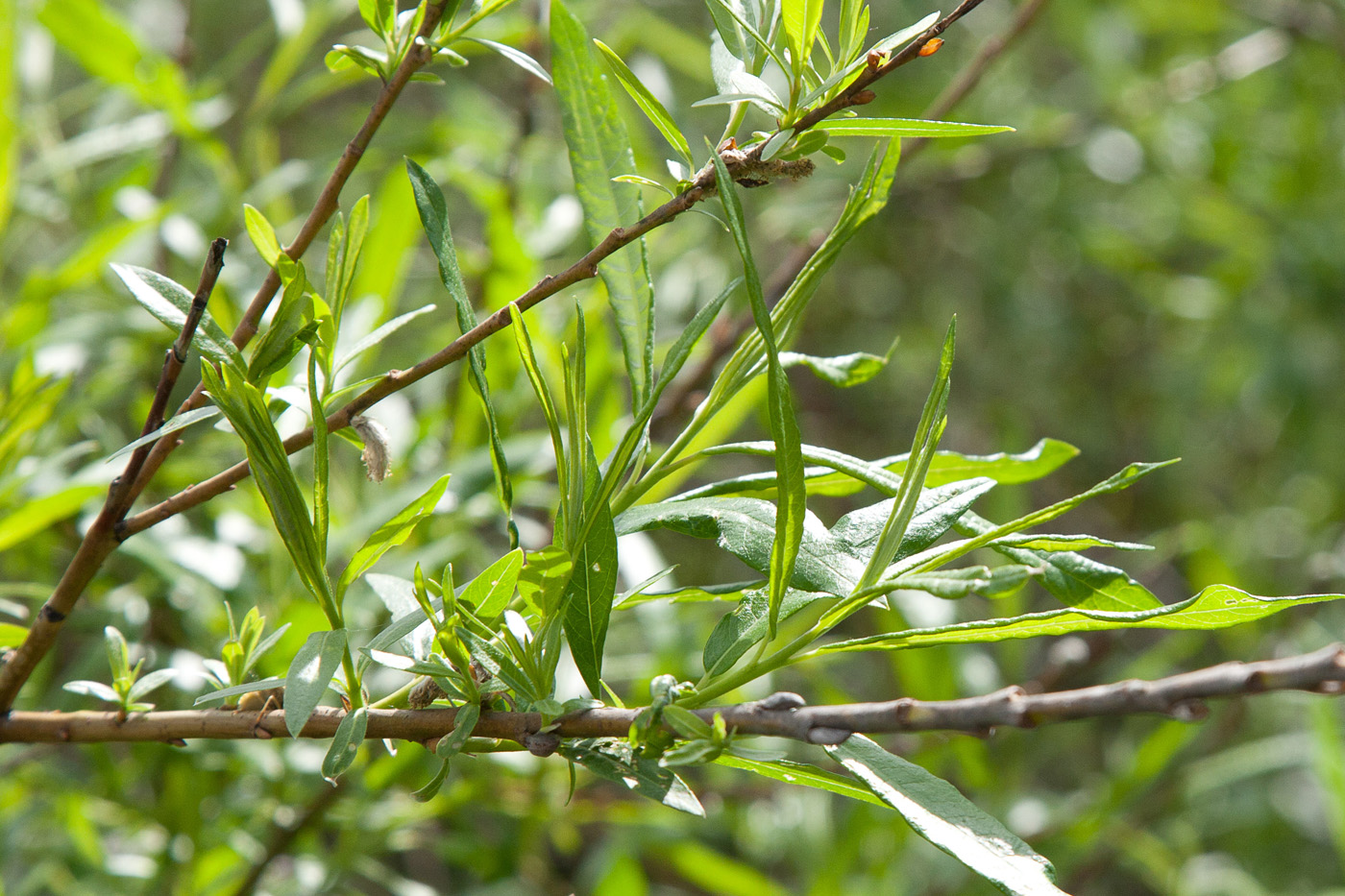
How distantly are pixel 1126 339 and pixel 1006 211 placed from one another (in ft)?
0.94

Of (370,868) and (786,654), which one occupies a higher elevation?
(786,654)

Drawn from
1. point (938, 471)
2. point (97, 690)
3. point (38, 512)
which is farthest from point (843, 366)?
point (38, 512)

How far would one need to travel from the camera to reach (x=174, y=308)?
31cm

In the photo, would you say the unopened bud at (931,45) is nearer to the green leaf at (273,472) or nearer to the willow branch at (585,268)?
the willow branch at (585,268)

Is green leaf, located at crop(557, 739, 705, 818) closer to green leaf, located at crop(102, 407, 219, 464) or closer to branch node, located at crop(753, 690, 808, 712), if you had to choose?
branch node, located at crop(753, 690, 808, 712)

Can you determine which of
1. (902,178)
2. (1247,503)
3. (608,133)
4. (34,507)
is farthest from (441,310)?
(1247,503)

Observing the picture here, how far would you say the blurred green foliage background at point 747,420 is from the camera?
0.63 meters

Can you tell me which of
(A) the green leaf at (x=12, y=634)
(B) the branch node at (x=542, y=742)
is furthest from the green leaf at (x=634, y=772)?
(A) the green leaf at (x=12, y=634)

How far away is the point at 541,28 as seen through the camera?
0.83m

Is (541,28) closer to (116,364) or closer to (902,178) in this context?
(116,364)

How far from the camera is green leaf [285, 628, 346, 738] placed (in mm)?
267

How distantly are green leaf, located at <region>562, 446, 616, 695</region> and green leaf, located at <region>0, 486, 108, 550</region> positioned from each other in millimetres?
297

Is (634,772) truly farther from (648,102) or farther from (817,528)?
(648,102)

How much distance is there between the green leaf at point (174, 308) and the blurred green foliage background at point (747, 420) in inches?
7.6
